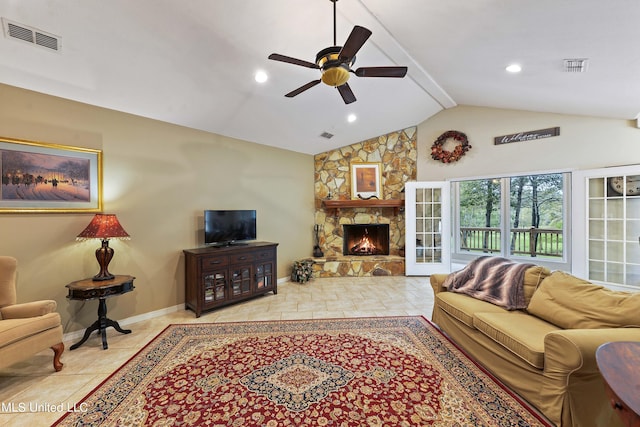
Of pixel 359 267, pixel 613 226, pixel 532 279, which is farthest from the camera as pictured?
pixel 359 267

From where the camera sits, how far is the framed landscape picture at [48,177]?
2.62 metres

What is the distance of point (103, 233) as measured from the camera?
275 cm

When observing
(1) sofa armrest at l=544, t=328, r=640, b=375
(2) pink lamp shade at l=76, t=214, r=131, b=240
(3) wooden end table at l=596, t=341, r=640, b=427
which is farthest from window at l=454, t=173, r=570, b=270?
(2) pink lamp shade at l=76, t=214, r=131, b=240

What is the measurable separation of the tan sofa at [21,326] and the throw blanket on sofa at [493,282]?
3904 mm

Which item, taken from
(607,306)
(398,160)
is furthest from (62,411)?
(398,160)

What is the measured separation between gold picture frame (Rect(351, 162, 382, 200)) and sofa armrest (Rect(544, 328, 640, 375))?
4.40 meters

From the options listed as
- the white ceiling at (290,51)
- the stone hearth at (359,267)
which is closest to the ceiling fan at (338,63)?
the white ceiling at (290,51)

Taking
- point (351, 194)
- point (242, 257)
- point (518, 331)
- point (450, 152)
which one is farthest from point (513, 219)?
point (242, 257)

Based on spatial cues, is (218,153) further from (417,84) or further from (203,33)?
(417,84)

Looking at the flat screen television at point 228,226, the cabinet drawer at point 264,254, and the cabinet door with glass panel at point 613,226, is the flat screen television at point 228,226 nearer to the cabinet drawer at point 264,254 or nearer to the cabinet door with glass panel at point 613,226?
the cabinet drawer at point 264,254

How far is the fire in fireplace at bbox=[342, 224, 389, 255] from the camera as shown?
237 inches

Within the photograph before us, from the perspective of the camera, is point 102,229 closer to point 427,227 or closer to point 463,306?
point 463,306

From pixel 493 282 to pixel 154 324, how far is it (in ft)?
13.1

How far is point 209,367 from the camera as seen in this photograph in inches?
92.8
